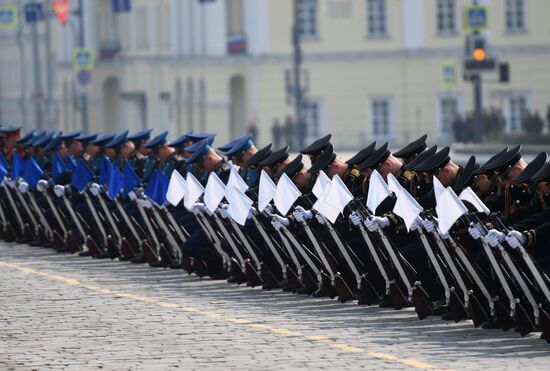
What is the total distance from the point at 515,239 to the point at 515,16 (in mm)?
55961

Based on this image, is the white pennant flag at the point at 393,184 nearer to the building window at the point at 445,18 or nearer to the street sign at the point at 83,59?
the street sign at the point at 83,59

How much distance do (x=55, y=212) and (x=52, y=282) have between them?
13.8 feet

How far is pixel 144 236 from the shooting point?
23484 mm

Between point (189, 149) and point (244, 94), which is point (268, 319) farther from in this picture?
point (244, 94)

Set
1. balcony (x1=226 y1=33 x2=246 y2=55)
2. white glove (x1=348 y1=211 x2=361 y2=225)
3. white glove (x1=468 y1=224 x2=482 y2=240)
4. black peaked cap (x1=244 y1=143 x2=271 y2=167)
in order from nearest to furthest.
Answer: white glove (x1=468 y1=224 x2=482 y2=240) < white glove (x1=348 y1=211 x2=361 y2=225) < black peaked cap (x1=244 y1=143 x2=271 y2=167) < balcony (x1=226 y1=33 x2=246 y2=55)

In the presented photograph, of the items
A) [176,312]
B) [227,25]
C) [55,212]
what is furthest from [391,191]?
[227,25]

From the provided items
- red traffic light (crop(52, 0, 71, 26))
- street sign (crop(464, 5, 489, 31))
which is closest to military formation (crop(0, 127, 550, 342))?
street sign (crop(464, 5, 489, 31))

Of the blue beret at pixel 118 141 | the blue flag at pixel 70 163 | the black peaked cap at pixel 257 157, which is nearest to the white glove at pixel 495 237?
the black peaked cap at pixel 257 157

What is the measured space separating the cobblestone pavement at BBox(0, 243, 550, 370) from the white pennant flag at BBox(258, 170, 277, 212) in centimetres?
86

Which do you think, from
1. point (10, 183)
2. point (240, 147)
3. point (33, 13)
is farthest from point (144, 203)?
point (33, 13)

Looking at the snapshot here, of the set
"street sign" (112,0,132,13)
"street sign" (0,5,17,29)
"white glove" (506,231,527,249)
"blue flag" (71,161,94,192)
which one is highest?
"street sign" (112,0,132,13)

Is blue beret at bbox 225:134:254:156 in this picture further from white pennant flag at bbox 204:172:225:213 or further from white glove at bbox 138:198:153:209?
white glove at bbox 138:198:153:209

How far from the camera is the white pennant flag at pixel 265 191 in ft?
64.5

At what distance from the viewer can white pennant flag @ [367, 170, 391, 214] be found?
18.0 m
